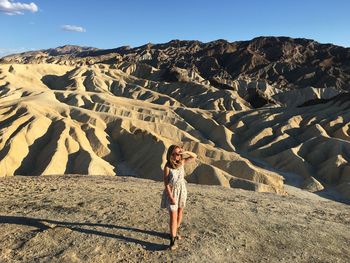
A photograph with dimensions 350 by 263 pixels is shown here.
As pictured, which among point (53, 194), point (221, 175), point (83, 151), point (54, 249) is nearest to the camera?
point (54, 249)

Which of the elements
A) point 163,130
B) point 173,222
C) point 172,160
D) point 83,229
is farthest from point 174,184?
point 163,130

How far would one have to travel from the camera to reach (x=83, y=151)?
47938 millimetres

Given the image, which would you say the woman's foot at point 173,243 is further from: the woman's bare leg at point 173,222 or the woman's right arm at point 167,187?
the woman's right arm at point 167,187

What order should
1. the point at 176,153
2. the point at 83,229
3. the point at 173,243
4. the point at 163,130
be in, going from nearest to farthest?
the point at 176,153 < the point at 173,243 < the point at 83,229 < the point at 163,130

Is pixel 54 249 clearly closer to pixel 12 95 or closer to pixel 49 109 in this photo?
pixel 49 109

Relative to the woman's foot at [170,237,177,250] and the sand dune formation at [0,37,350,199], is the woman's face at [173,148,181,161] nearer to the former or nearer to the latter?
the woman's foot at [170,237,177,250]

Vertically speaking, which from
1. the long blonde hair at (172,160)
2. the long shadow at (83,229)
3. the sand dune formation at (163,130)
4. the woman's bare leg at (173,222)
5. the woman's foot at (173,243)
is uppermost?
the long blonde hair at (172,160)

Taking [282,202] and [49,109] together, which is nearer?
[282,202]

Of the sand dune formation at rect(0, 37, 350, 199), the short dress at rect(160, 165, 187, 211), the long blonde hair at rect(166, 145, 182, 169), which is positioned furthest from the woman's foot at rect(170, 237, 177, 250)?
the sand dune formation at rect(0, 37, 350, 199)

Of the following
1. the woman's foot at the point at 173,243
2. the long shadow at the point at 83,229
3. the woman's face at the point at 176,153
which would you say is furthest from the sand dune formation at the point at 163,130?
the woman's face at the point at 176,153

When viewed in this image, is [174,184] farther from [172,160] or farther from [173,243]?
[173,243]

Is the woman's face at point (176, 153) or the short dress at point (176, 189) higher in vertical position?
the woman's face at point (176, 153)

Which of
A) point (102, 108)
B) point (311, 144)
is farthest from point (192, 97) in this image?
point (311, 144)

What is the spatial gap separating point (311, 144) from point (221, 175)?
24640 mm
